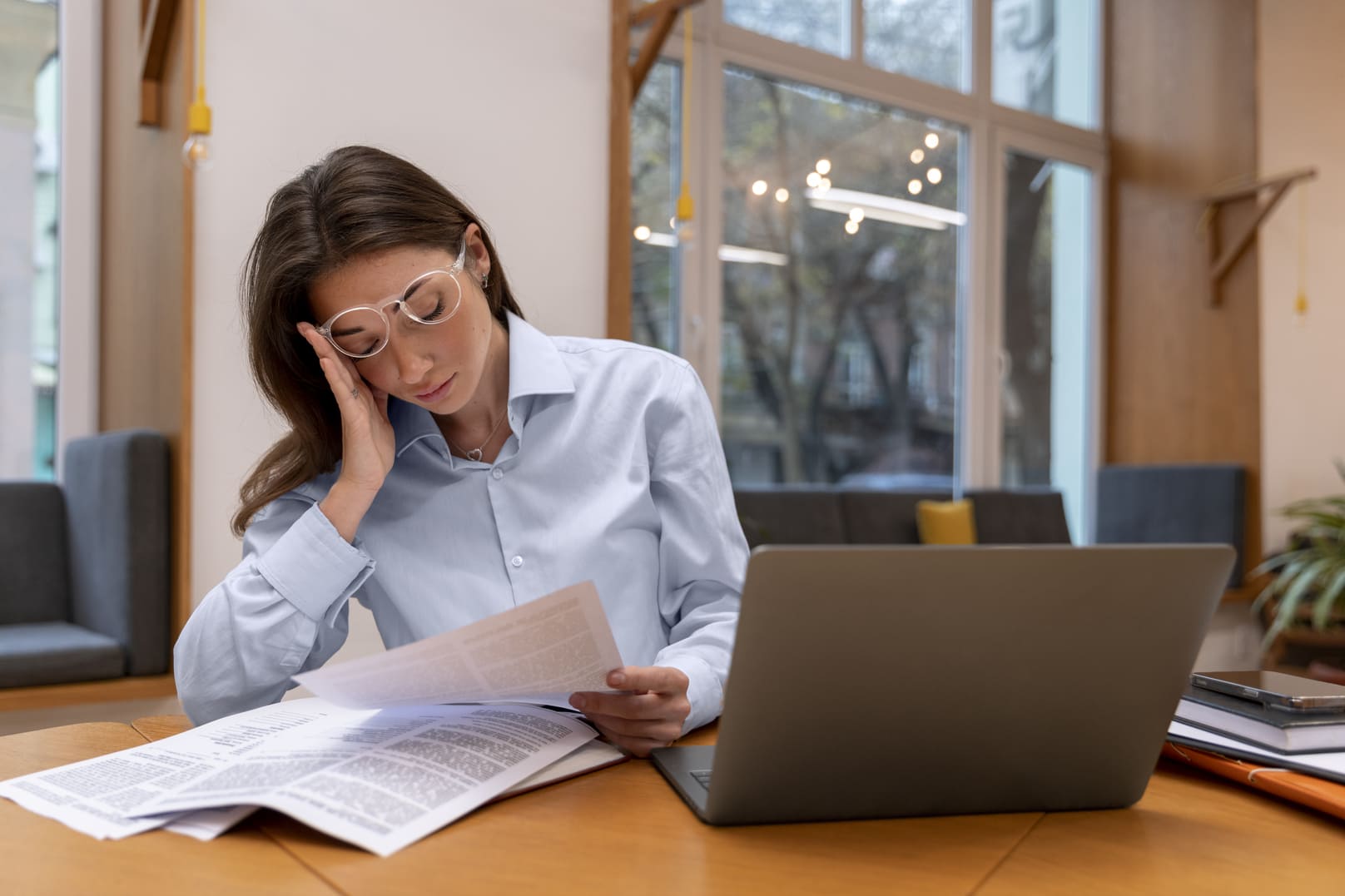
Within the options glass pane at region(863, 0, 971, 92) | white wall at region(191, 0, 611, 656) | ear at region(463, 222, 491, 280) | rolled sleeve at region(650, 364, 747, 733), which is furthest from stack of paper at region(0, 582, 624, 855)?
glass pane at region(863, 0, 971, 92)

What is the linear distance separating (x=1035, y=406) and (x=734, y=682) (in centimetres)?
459

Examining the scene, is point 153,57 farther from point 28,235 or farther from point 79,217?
point 28,235

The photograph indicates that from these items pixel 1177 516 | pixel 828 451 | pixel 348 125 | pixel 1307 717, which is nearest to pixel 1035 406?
pixel 1177 516

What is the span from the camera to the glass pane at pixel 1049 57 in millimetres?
4801

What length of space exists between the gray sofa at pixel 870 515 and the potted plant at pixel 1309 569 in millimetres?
816

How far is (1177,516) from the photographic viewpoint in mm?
4641

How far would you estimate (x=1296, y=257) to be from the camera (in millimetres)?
4660

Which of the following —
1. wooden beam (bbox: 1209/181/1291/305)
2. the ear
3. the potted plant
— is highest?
wooden beam (bbox: 1209/181/1291/305)

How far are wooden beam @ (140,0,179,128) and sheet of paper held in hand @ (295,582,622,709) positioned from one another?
76.9 inches

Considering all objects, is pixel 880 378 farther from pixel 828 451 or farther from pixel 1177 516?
pixel 1177 516

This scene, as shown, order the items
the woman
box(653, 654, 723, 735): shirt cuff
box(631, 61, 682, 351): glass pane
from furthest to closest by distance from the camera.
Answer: box(631, 61, 682, 351): glass pane, the woman, box(653, 654, 723, 735): shirt cuff

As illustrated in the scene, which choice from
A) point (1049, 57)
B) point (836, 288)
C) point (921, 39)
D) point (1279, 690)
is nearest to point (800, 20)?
point (921, 39)

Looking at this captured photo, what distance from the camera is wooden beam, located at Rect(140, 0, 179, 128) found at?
224cm

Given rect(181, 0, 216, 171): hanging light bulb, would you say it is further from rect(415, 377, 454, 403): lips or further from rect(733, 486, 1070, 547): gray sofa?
rect(733, 486, 1070, 547): gray sofa
